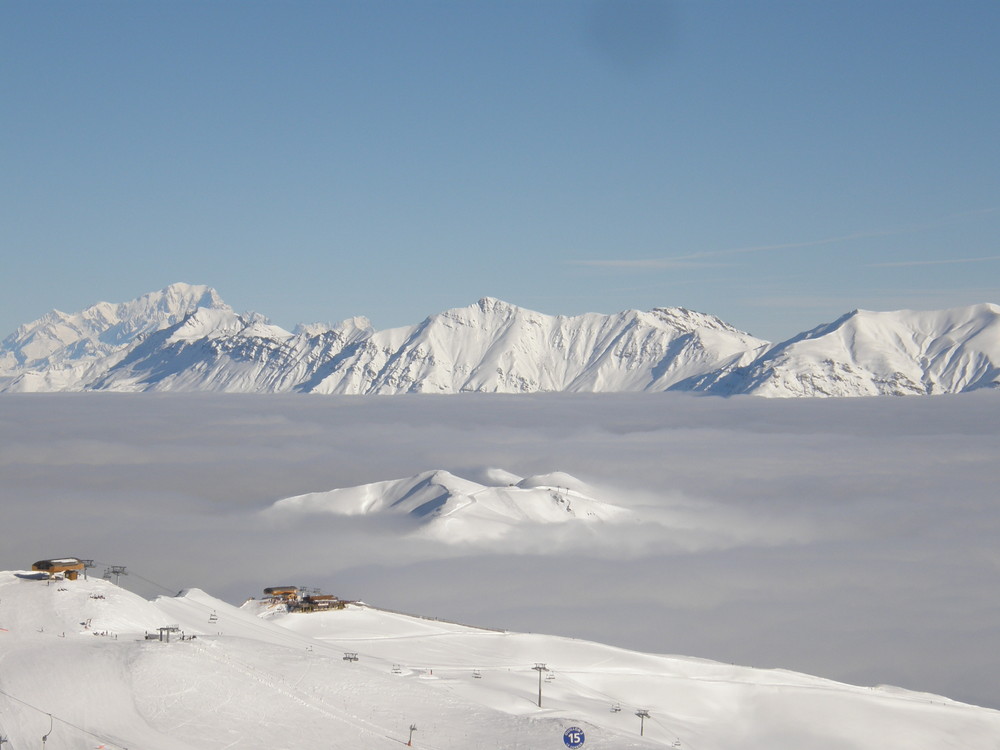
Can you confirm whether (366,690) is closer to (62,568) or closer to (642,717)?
(642,717)

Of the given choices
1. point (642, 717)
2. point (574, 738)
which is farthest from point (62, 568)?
point (574, 738)

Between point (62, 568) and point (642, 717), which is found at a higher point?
point (62, 568)

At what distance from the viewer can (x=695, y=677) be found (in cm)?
11869

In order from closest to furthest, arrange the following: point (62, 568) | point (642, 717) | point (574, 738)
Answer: point (574, 738) → point (642, 717) → point (62, 568)

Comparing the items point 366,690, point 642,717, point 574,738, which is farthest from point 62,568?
point 574,738

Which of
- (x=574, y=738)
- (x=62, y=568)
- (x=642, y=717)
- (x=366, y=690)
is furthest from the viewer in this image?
(x=62, y=568)

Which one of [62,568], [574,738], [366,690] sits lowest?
[574,738]

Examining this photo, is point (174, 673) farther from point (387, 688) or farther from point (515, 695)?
point (515, 695)

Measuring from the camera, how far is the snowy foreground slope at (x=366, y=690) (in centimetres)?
5544

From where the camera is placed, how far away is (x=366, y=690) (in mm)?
63844

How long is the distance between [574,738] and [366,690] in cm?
1499

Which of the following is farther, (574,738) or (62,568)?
(62,568)

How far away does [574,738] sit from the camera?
56.2m

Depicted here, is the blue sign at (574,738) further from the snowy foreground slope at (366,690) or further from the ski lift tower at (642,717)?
the ski lift tower at (642,717)
